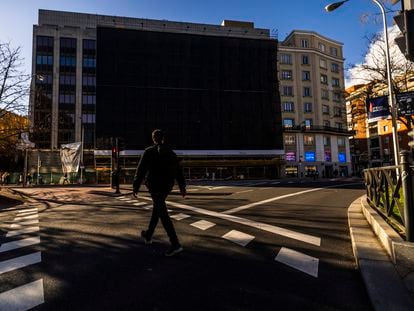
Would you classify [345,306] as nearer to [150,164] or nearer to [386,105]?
[150,164]

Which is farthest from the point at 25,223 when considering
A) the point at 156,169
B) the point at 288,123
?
the point at 288,123

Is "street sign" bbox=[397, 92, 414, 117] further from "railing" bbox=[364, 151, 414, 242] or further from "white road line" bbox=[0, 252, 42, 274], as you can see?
"white road line" bbox=[0, 252, 42, 274]

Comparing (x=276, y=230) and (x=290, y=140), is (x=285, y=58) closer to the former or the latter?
(x=290, y=140)

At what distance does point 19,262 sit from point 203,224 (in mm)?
3742

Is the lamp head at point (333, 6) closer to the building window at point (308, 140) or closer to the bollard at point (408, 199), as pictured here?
the bollard at point (408, 199)

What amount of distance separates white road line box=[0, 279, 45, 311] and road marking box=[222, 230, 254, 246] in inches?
119

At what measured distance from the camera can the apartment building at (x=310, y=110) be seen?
57.3 meters

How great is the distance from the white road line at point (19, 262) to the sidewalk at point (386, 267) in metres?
4.18

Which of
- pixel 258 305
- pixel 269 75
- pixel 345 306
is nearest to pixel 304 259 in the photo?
pixel 345 306

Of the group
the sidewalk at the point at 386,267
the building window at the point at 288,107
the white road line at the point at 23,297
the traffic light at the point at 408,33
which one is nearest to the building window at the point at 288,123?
the building window at the point at 288,107

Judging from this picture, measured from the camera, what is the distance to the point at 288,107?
60.0 meters

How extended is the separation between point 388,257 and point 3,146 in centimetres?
1888

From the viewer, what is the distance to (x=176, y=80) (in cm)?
5300

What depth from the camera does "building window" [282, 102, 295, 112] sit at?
59.7 meters
